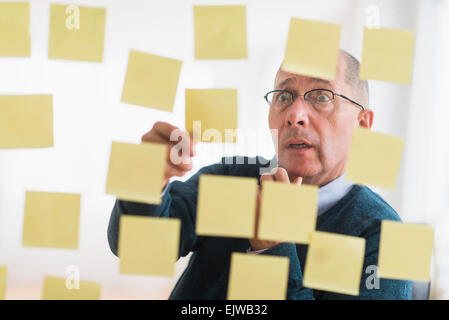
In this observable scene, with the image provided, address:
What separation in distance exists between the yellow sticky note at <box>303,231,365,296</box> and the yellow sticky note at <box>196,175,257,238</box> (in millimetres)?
110

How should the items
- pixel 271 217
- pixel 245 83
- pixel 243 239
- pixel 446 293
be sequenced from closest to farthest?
pixel 271 217, pixel 243 239, pixel 446 293, pixel 245 83

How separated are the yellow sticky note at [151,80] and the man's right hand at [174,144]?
1.3 inches

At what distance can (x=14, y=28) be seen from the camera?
740mm

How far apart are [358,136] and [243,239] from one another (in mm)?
296

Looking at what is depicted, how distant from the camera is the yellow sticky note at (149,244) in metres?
0.70

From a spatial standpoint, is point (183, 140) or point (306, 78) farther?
point (306, 78)

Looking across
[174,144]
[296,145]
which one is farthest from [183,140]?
[296,145]

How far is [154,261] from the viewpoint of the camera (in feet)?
2.31

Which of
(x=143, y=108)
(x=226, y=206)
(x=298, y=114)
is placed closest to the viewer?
(x=226, y=206)

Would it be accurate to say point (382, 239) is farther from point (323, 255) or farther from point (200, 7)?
point (200, 7)

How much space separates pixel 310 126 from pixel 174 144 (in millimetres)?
272

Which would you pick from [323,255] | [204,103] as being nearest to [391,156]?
[323,255]

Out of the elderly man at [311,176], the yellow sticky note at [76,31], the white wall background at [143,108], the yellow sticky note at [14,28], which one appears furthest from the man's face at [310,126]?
the white wall background at [143,108]

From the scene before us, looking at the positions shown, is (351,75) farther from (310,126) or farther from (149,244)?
(149,244)
